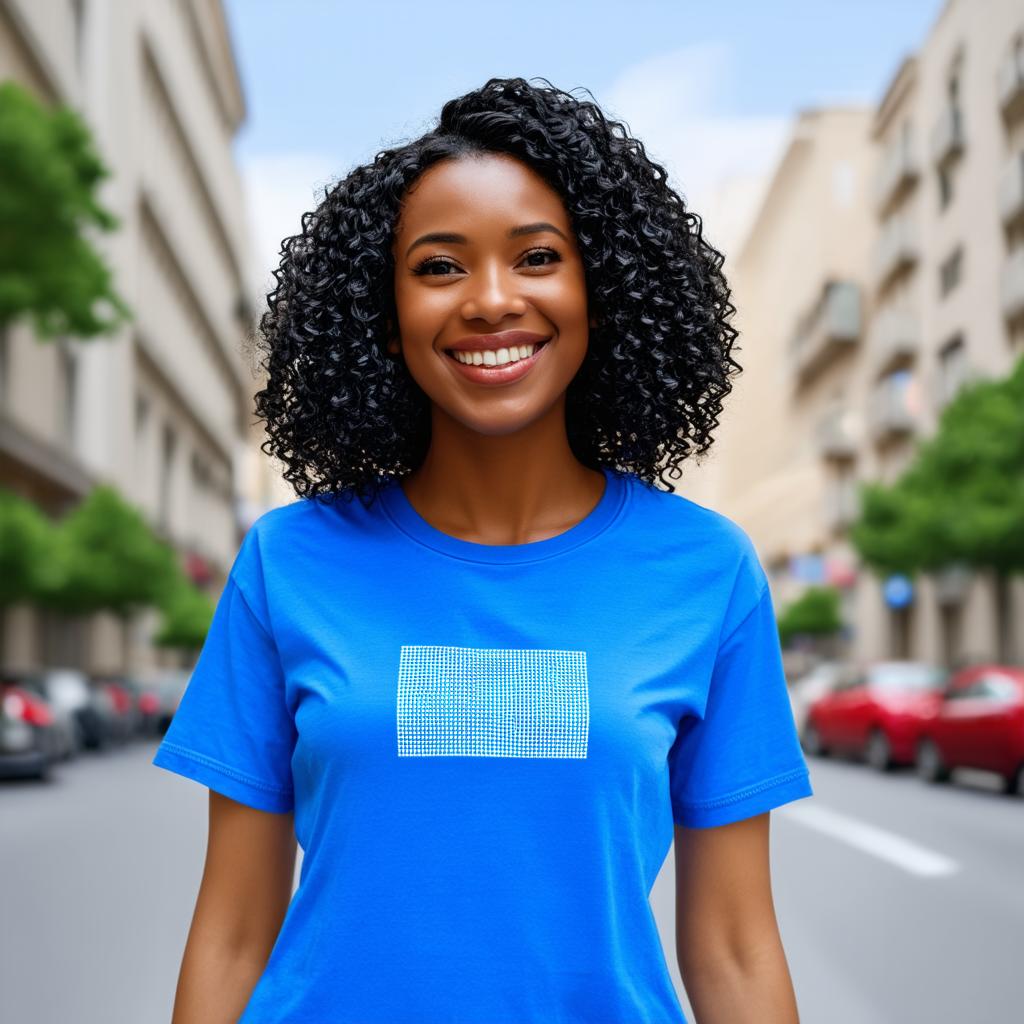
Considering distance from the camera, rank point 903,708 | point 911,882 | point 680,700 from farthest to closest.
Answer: point 903,708
point 911,882
point 680,700

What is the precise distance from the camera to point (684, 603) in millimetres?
1932

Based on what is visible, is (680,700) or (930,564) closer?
(680,700)

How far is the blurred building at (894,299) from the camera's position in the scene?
37.8 m

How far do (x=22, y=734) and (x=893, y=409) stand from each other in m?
35.5

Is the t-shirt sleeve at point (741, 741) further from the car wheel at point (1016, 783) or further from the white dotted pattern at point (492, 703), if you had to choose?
the car wheel at point (1016, 783)

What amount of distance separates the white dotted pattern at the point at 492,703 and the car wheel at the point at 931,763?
1712 cm

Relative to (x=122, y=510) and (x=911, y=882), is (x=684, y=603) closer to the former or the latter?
(x=911, y=882)

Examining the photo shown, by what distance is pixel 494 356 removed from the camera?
1994 millimetres

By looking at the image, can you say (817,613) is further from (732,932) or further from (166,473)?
(732,932)

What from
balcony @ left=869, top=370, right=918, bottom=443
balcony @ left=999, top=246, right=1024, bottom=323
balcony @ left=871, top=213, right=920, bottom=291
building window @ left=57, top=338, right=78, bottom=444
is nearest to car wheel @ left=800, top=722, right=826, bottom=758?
balcony @ left=999, top=246, right=1024, bottom=323

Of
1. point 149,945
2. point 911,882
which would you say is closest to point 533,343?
point 149,945

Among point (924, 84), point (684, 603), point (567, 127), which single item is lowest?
point (684, 603)

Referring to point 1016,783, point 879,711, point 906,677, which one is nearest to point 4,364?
point 906,677

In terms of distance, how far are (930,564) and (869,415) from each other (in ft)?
77.8
